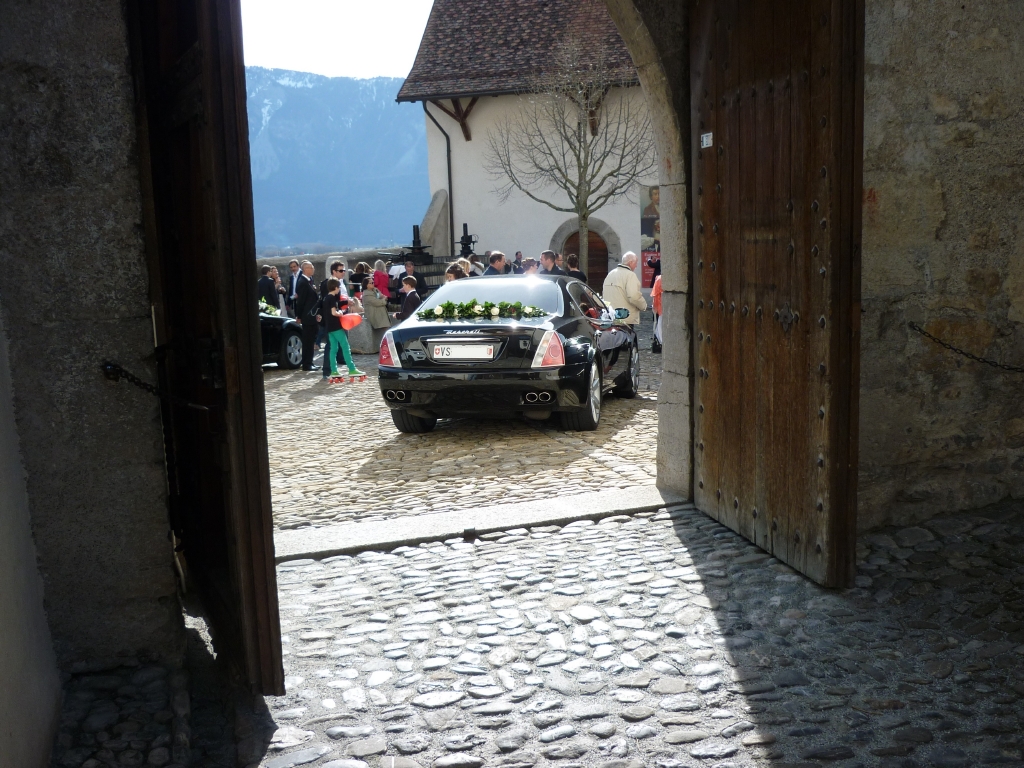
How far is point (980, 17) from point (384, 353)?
5.35 m

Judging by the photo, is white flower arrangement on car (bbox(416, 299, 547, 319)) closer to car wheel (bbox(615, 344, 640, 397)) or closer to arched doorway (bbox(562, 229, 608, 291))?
car wheel (bbox(615, 344, 640, 397))

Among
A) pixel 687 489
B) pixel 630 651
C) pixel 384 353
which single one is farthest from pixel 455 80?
pixel 630 651

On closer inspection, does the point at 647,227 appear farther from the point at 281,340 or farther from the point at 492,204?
the point at 281,340

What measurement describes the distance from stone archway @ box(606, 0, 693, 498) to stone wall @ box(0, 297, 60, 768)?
3813 mm

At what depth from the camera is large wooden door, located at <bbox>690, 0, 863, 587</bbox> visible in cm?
446

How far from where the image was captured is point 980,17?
530cm

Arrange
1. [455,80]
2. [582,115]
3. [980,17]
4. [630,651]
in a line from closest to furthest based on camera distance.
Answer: [630,651] < [980,17] < [582,115] < [455,80]

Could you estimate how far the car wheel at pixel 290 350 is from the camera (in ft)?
51.9

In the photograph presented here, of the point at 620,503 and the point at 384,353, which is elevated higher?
the point at 384,353

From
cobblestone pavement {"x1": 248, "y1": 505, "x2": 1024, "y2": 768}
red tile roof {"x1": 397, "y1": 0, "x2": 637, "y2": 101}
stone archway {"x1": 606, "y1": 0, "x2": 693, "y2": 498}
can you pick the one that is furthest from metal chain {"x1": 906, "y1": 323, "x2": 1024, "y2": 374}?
red tile roof {"x1": 397, "y1": 0, "x2": 637, "y2": 101}

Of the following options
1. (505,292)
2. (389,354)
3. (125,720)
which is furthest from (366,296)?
(125,720)

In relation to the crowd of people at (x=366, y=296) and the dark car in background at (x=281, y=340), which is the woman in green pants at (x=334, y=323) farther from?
the dark car in background at (x=281, y=340)

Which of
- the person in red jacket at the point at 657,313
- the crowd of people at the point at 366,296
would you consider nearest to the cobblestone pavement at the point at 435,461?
the crowd of people at the point at 366,296

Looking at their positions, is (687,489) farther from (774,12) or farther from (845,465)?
(774,12)
